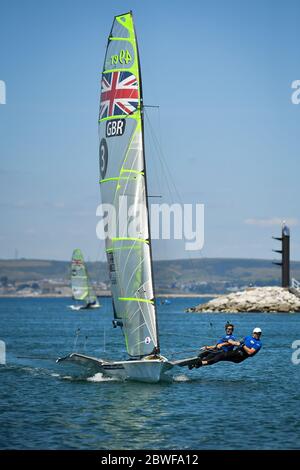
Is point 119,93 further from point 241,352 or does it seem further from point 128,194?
point 241,352

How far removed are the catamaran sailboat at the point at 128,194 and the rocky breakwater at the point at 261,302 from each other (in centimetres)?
7316

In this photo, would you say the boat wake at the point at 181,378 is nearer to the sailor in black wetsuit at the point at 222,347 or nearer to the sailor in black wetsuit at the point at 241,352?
the sailor in black wetsuit at the point at 222,347

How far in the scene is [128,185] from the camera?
106 ft

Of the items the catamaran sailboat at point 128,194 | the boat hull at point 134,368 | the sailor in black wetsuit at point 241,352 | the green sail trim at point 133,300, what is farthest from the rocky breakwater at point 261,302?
the sailor in black wetsuit at point 241,352

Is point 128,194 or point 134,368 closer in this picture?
point 134,368

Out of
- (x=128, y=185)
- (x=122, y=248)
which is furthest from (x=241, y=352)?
(x=128, y=185)

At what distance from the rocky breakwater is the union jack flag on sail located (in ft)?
243

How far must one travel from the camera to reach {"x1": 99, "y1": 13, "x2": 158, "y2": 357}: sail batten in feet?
105

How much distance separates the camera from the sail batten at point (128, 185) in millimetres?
32062

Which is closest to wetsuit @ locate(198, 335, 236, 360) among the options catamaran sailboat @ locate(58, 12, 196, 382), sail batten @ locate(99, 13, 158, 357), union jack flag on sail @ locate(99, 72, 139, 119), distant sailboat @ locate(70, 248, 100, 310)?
catamaran sailboat @ locate(58, 12, 196, 382)

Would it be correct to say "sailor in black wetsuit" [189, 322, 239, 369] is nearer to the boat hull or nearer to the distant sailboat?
the boat hull

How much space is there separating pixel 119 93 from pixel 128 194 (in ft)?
12.7
